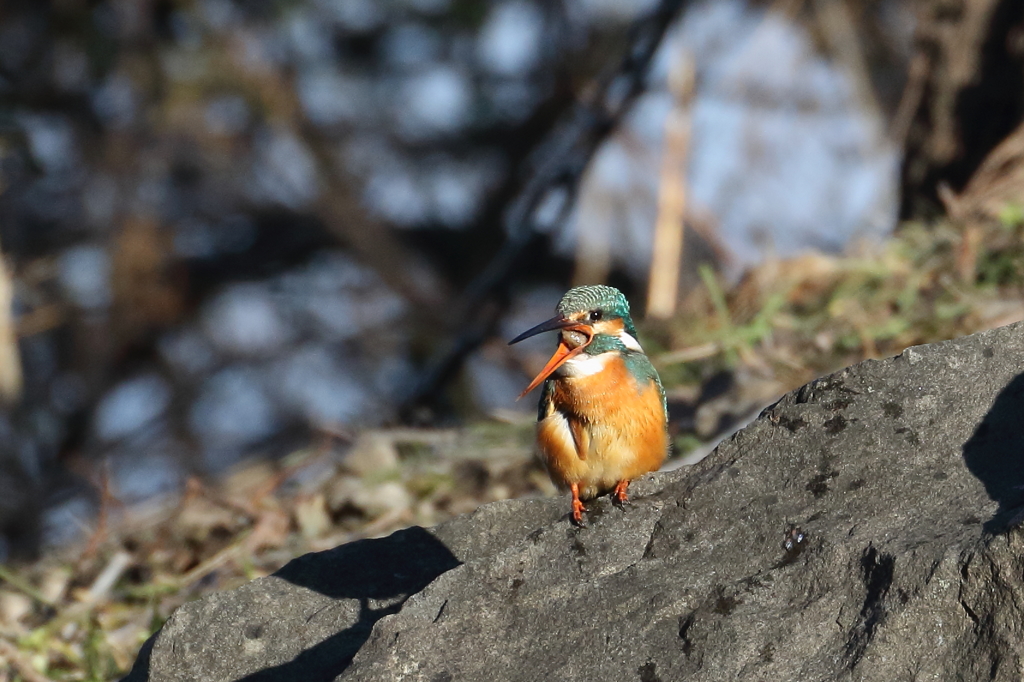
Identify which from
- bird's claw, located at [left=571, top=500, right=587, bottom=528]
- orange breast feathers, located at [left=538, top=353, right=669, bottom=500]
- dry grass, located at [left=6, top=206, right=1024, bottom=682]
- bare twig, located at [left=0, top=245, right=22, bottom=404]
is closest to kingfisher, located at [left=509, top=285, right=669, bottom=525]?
orange breast feathers, located at [left=538, top=353, right=669, bottom=500]

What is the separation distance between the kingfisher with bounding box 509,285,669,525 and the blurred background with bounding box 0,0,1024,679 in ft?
7.10

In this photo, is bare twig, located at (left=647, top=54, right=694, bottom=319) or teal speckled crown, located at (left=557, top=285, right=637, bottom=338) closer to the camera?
teal speckled crown, located at (left=557, top=285, right=637, bottom=338)

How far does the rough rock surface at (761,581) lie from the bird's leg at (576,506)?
0.04 meters

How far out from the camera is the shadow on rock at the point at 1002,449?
2.53 meters

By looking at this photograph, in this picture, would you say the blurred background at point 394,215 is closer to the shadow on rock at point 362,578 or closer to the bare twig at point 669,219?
the bare twig at point 669,219

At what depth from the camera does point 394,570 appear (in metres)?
3.30

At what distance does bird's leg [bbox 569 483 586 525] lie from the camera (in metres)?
2.91

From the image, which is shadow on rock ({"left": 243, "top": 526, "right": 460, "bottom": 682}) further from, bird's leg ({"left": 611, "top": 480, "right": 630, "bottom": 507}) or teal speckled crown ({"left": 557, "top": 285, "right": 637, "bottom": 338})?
teal speckled crown ({"left": 557, "top": 285, "right": 637, "bottom": 338})

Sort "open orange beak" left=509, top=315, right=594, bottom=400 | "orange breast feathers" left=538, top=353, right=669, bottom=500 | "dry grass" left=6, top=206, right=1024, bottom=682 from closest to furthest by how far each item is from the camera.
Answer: "orange breast feathers" left=538, top=353, right=669, bottom=500, "open orange beak" left=509, top=315, right=594, bottom=400, "dry grass" left=6, top=206, right=1024, bottom=682

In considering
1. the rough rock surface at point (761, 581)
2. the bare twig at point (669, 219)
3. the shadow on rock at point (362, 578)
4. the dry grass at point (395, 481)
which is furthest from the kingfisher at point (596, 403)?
the bare twig at point (669, 219)

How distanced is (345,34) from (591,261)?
329 centimetres

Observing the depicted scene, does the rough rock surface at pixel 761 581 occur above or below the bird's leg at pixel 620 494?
above

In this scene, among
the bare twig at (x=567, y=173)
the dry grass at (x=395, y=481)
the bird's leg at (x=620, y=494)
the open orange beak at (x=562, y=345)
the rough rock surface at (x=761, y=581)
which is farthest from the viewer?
the bare twig at (x=567, y=173)

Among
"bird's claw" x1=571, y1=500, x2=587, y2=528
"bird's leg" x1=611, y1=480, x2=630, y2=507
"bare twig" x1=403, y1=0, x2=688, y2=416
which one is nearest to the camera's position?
"bird's claw" x1=571, y1=500, x2=587, y2=528
